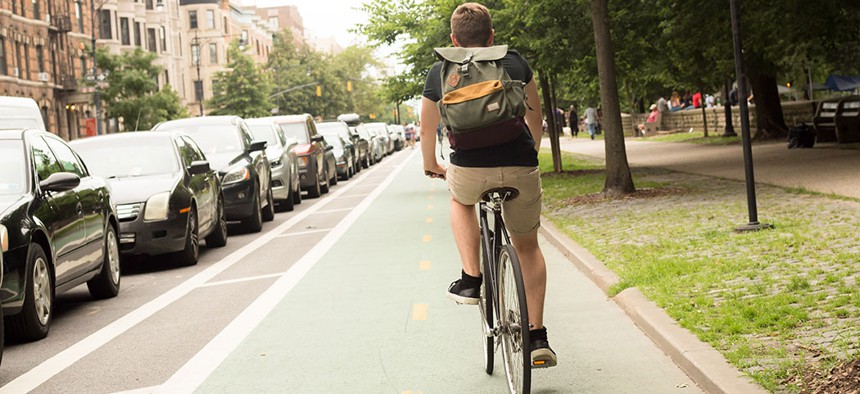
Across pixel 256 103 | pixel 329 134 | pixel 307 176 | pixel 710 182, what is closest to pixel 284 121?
pixel 307 176

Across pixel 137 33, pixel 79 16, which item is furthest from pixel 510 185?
pixel 137 33

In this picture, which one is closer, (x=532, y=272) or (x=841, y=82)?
(x=532, y=272)

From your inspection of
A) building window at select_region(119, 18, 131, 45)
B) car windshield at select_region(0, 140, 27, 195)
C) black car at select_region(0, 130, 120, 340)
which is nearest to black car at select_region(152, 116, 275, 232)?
black car at select_region(0, 130, 120, 340)

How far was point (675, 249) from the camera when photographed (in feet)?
36.6

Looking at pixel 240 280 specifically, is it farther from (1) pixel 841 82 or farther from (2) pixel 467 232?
(1) pixel 841 82

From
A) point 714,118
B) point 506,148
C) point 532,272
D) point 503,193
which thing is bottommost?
point 532,272

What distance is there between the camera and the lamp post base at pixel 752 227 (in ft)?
39.5

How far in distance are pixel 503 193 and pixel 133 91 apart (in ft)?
194

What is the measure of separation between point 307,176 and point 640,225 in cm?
1370

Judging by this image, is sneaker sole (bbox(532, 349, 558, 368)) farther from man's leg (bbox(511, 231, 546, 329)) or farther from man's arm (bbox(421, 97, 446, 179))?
man's arm (bbox(421, 97, 446, 179))

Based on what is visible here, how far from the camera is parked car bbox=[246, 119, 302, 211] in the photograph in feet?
73.6

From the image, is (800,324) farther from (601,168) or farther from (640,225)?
(601,168)

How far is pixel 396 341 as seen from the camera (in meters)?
8.12

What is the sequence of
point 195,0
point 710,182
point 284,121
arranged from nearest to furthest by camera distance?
point 710,182 < point 284,121 < point 195,0
